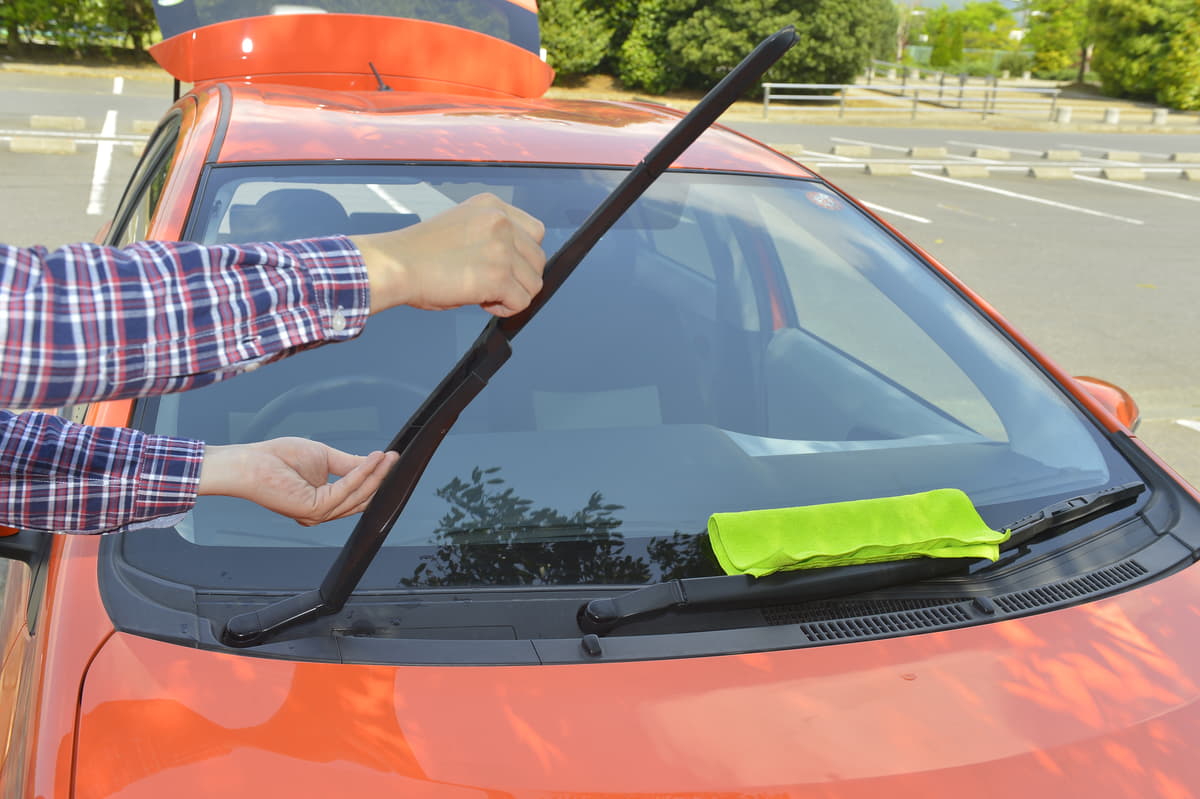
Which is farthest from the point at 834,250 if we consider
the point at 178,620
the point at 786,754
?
the point at 178,620

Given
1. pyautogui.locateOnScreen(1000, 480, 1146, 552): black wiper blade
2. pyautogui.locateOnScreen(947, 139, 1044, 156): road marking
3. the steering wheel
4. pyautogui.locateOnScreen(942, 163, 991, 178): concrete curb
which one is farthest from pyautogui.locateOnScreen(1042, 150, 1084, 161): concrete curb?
the steering wheel

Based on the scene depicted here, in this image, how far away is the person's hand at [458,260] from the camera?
960mm

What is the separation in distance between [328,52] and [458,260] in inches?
114

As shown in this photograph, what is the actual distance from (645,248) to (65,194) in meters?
8.33

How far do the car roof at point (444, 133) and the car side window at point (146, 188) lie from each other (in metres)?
0.18

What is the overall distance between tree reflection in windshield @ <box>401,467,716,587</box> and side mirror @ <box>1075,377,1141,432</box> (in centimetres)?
103

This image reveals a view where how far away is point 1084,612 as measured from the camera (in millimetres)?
1453

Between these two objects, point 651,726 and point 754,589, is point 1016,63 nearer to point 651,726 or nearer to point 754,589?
point 754,589

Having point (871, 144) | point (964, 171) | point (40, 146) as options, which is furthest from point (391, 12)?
point (871, 144)

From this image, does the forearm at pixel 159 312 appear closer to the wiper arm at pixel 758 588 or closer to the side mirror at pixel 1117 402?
the wiper arm at pixel 758 588

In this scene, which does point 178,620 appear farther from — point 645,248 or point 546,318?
point 645,248

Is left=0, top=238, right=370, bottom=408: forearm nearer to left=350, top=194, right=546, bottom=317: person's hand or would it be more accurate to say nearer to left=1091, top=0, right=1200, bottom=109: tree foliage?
left=350, top=194, right=546, bottom=317: person's hand

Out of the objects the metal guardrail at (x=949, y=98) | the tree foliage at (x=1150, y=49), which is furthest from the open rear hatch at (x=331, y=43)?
the tree foliage at (x=1150, y=49)

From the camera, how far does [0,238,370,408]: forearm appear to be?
2.66ft
